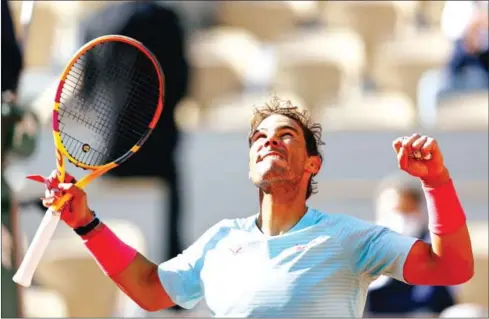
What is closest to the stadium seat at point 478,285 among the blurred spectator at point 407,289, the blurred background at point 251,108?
the blurred background at point 251,108

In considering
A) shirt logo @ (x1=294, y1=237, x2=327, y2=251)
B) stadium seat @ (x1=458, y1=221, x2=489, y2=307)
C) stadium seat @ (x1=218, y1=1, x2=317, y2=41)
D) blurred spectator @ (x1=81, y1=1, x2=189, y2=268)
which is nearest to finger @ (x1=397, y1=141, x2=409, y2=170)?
shirt logo @ (x1=294, y1=237, x2=327, y2=251)

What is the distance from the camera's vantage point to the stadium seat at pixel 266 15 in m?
8.30

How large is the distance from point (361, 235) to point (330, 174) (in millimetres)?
3723

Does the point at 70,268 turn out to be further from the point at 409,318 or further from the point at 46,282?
the point at 409,318

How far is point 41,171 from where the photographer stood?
22.4 ft

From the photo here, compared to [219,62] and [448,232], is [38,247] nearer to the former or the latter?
[448,232]

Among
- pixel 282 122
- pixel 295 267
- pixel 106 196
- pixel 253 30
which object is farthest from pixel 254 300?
pixel 253 30

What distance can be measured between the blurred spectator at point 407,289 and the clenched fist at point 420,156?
2.06 m

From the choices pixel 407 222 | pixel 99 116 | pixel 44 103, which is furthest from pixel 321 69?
pixel 99 116

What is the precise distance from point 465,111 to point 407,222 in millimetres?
1721

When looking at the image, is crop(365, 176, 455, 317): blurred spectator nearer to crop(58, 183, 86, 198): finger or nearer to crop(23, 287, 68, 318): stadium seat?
crop(23, 287, 68, 318): stadium seat

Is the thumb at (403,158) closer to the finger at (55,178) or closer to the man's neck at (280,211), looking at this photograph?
the man's neck at (280,211)

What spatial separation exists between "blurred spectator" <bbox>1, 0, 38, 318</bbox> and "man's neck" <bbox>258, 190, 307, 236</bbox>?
4.71 feet

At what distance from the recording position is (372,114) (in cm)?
719
